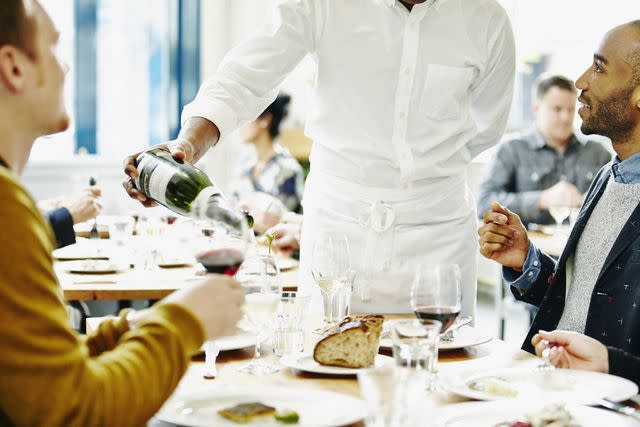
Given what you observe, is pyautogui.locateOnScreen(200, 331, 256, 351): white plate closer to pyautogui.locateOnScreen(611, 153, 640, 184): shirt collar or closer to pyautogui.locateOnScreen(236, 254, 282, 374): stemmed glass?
pyautogui.locateOnScreen(236, 254, 282, 374): stemmed glass

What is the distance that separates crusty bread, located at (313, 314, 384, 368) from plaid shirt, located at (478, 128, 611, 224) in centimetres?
340

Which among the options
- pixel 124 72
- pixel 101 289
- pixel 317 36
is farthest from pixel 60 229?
pixel 124 72

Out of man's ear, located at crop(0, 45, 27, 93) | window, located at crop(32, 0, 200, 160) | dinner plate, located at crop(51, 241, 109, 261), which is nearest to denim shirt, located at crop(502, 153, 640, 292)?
man's ear, located at crop(0, 45, 27, 93)

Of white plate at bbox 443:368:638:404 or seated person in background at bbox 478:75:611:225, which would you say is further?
seated person in background at bbox 478:75:611:225

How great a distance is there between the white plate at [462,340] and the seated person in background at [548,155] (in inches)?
119

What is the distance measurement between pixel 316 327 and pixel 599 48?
36.3 inches

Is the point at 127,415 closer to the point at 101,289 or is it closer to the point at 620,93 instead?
the point at 620,93

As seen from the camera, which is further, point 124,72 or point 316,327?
point 124,72

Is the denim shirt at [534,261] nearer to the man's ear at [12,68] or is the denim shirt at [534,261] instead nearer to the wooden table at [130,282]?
the wooden table at [130,282]

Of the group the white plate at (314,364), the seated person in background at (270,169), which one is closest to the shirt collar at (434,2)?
the white plate at (314,364)

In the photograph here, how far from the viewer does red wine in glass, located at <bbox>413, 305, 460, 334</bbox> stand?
1520 mm

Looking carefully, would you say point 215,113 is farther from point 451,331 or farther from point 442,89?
point 451,331

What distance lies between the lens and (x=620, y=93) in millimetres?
2051

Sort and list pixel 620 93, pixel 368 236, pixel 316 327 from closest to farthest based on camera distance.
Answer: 1. pixel 316 327
2. pixel 620 93
3. pixel 368 236
